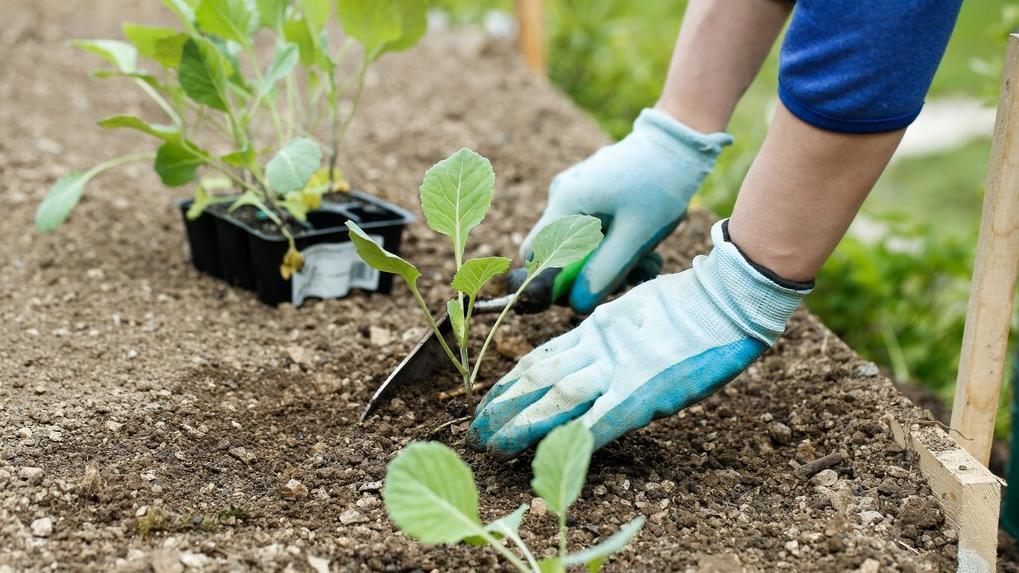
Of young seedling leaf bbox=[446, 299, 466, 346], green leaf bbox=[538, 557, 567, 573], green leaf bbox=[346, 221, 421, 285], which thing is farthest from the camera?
young seedling leaf bbox=[446, 299, 466, 346]

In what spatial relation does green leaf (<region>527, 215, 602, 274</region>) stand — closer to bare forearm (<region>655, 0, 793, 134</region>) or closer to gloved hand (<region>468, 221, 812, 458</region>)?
gloved hand (<region>468, 221, 812, 458</region>)

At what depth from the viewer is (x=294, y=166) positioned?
1362mm

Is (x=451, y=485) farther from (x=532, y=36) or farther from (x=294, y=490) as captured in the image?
(x=532, y=36)

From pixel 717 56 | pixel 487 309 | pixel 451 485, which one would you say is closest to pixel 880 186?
pixel 717 56

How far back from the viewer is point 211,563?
1.00 m

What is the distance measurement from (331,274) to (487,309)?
391mm

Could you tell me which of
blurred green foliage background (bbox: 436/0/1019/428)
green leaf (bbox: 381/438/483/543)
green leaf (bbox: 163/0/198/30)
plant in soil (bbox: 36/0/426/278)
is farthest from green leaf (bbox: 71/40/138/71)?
blurred green foliage background (bbox: 436/0/1019/428)

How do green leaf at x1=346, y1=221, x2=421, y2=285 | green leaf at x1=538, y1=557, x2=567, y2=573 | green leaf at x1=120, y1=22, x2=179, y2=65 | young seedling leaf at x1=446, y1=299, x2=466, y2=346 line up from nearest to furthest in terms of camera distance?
green leaf at x1=538, y1=557, x2=567, y2=573, green leaf at x1=346, y1=221, x2=421, y2=285, young seedling leaf at x1=446, y1=299, x2=466, y2=346, green leaf at x1=120, y1=22, x2=179, y2=65

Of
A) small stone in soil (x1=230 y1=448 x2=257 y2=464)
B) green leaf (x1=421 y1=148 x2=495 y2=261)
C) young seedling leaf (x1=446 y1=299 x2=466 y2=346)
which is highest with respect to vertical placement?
green leaf (x1=421 y1=148 x2=495 y2=261)

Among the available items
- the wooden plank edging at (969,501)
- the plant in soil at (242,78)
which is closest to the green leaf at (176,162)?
the plant in soil at (242,78)

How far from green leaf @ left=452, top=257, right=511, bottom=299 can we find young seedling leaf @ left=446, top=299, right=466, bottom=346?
1.0 inches

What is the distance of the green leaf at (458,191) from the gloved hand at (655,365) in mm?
196

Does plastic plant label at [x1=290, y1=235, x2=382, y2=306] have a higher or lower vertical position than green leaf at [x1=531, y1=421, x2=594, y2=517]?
lower

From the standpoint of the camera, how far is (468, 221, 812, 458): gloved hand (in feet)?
3.75
